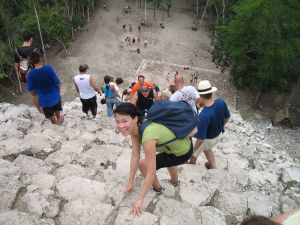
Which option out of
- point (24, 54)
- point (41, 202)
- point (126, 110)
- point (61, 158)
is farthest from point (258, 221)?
point (24, 54)

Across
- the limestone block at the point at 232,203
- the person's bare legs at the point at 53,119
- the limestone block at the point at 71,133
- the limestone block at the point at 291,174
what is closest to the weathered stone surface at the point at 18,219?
the limestone block at the point at 232,203

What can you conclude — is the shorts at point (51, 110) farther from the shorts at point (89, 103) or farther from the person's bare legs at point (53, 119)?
the shorts at point (89, 103)

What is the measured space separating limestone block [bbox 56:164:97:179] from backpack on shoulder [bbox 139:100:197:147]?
88.9 inches

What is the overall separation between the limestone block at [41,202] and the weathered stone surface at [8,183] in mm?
178

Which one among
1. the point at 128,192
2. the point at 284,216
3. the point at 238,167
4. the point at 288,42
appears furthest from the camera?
the point at 288,42

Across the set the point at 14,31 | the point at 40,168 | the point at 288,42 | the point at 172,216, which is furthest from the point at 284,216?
the point at 14,31

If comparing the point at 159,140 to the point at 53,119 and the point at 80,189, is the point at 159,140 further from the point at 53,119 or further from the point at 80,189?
the point at 53,119

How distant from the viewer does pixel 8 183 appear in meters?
5.14

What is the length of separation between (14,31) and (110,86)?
624 inches

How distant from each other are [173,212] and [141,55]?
22.0 metres

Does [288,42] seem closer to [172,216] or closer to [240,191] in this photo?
[240,191]

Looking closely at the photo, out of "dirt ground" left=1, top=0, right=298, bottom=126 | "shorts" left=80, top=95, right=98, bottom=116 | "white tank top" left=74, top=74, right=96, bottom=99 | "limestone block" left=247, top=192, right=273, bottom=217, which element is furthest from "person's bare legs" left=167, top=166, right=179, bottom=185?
"dirt ground" left=1, top=0, right=298, bottom=126

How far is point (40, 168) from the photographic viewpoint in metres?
5.99

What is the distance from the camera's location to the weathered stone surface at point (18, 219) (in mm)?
4273
